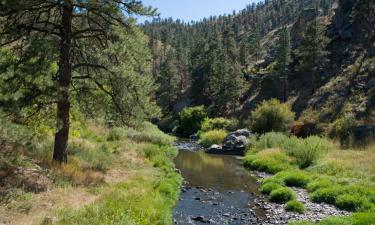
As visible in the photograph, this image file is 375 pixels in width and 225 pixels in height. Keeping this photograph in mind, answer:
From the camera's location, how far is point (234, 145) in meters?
46.9

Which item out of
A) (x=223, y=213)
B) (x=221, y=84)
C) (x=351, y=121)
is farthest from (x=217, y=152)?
(x=221, y=84)

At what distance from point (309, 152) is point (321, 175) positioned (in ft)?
16.8

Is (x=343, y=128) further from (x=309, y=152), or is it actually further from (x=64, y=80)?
(x=64, y=80)

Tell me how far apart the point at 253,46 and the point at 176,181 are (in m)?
105

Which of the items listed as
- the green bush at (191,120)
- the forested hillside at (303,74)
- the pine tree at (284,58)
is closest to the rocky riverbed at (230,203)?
the forested hillside at (303,74)

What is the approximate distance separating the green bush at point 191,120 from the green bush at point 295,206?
193 feet

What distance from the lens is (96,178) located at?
63.3 ft

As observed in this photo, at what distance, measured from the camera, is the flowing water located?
18.6 meters

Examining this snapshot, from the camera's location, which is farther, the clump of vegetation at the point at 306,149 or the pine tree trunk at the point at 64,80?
the clump of vegetation at the point at 306,149

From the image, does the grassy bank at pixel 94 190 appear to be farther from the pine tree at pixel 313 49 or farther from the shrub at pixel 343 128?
the pine tree at pixel 313 49

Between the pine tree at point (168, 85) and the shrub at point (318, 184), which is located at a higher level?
the pine tree at point (168, 85)

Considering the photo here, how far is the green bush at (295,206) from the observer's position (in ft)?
62.7

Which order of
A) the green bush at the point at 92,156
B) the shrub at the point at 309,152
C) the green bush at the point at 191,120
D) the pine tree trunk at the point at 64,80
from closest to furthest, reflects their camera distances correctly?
the pine tree trunk at the point at 64,80 → the green bush at the point at 92,156 → the shrub at the point at 309,152 → the green bush at the point at 191,120

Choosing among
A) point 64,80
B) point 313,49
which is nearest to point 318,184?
point 64,80
